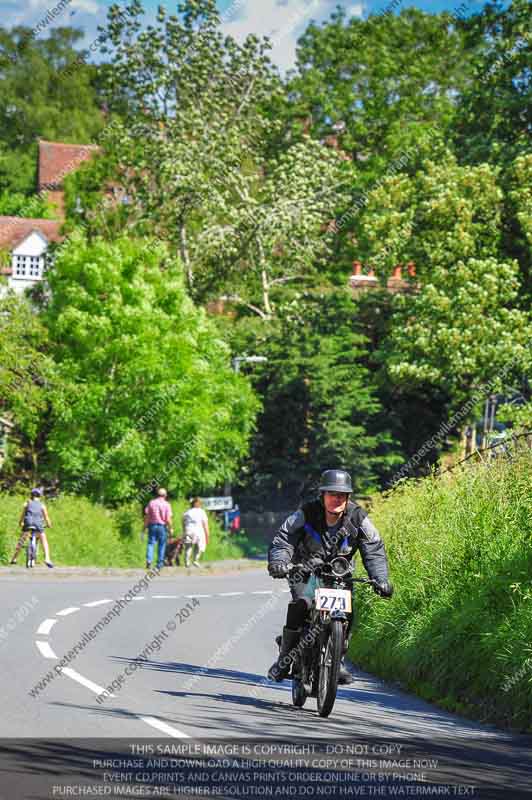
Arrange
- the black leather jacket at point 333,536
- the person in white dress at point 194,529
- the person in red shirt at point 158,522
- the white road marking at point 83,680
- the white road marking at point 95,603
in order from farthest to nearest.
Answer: the person in white dress at point 194,529, the person in red shirt at point 158,522, the white road marking at point 95,603, the white road marking at point 83,680, the black leather jacket at point 333,536

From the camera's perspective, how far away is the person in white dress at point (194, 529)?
117 ft

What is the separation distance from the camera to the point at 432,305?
3728 cm

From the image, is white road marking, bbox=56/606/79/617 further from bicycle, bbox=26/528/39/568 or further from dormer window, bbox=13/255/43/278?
dormer window, bbox=13/255/43/278

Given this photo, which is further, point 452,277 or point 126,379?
point 126,379

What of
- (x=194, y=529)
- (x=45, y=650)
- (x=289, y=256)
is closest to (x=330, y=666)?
(x=45, y=650)

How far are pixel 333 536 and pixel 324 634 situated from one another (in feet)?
2.54

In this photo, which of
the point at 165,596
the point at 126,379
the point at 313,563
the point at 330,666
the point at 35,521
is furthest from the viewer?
the point at 126,379

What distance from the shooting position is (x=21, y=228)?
7638cm

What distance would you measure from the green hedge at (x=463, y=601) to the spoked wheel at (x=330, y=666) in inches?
57.4

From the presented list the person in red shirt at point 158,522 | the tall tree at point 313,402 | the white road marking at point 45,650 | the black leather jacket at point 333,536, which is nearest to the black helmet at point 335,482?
the black leather jacket at point 333,536

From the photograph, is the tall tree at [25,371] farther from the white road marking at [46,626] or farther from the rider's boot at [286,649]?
the rider's boot at [286,649]

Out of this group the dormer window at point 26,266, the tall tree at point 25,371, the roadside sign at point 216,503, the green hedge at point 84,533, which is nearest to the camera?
the green hedge at point 84,533

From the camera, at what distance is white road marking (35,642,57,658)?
14.1 meters

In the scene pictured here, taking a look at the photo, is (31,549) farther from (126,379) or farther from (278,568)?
(278,568)
